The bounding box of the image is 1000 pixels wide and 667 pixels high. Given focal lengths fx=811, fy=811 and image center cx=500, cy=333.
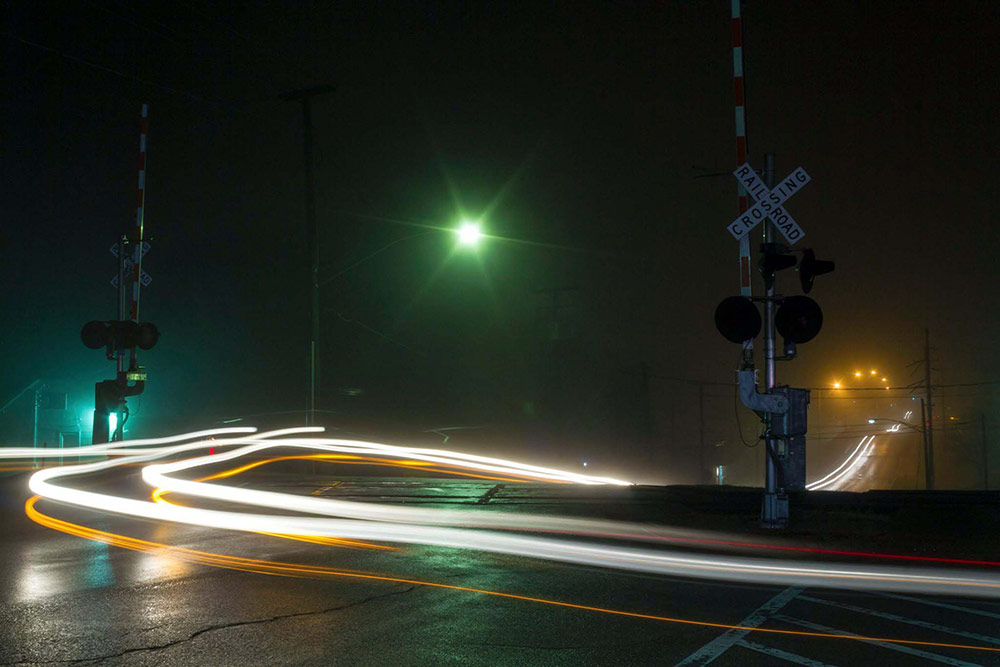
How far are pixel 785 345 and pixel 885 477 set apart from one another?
6403 centimetres

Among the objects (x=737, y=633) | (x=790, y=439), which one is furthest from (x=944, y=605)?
(x=790, y=439)

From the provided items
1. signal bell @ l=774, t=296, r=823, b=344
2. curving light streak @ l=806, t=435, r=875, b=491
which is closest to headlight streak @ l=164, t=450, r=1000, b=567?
signal bell @ l=774, t=296, r=823, b=344

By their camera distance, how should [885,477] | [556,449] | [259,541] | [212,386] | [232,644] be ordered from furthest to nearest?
1. [885,477]
2. [556,449]
3. [212,386]
4. [259,541]
5. [232,644]

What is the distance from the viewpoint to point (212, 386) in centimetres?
3850

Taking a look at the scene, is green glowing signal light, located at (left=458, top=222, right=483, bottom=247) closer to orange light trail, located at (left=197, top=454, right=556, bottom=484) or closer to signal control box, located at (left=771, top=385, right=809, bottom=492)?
orange light trail, located at (left=197, top=454, right=556, bottom=484)

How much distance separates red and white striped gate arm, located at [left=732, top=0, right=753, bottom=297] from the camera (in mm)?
10805

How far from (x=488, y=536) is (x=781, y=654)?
15.3ft

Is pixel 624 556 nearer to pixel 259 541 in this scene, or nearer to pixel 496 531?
pixel 496 531

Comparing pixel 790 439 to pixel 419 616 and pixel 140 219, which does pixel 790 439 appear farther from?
pixel 140 219

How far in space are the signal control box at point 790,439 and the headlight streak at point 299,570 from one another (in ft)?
15.5

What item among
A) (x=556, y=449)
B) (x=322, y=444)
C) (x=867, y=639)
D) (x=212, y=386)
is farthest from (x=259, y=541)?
(x=556, y=449)

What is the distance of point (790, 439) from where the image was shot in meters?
10.7

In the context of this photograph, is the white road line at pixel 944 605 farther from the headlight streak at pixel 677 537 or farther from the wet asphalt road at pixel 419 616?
the headlight streak at pixel 677 537

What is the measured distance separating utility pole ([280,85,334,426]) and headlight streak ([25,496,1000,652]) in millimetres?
9487
